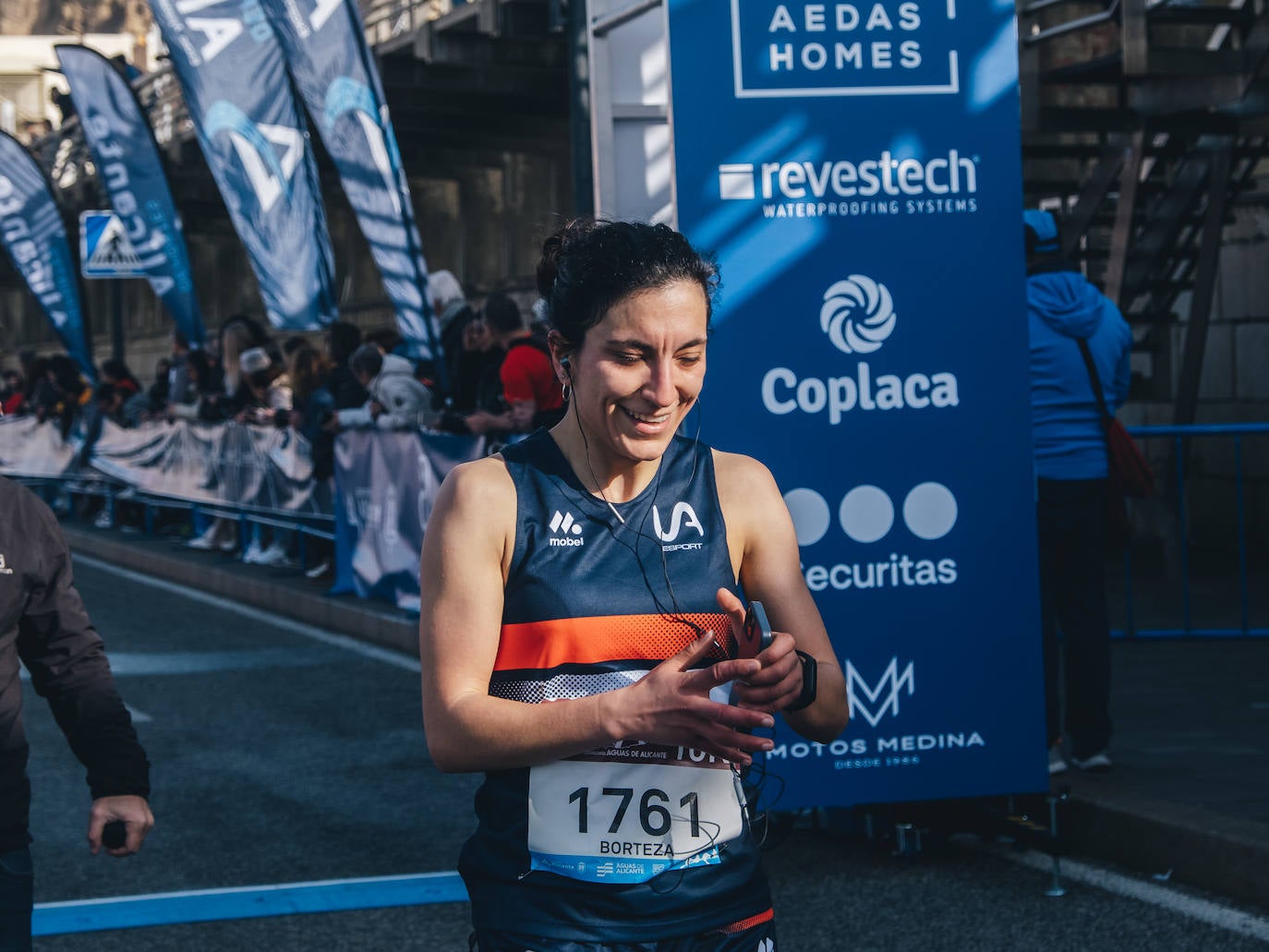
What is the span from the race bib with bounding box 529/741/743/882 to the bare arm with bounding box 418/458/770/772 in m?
0.10

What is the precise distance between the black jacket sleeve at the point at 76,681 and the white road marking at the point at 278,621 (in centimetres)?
688

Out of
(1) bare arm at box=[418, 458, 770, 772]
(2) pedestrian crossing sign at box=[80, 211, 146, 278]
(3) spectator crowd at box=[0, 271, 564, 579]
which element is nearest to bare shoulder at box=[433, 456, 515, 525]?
(1) bare arm at box=[418, 458, 770, 772]

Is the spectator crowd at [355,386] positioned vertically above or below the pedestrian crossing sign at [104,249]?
below

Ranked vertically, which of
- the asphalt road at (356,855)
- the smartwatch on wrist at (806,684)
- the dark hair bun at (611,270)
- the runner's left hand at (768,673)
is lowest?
the asphalt road at (356,855)

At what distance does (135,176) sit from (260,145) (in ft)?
16.7

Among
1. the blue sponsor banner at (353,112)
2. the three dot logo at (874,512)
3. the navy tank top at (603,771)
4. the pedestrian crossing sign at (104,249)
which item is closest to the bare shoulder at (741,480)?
the navy tank top at (603,771)

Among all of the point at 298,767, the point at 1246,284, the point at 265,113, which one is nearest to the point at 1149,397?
the point at 1246,284

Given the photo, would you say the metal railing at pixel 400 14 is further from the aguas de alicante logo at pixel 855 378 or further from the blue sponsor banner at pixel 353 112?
the aguas de alicante logo at pixel 855 378

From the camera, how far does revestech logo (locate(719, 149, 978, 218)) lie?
522cm

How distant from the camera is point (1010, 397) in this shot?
541 centimetres

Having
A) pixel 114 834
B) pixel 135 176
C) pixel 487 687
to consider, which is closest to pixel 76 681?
pixel 114 834

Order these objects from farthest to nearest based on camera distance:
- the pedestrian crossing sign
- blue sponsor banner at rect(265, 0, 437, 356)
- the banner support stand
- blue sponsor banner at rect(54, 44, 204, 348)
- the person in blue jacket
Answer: the banner support stand
the pedestrian crossing sign
blue sponsor banner at rect(54, 44, 204, 348)
blue sponsor banner at rect(265, 0, 437, 356)
the person in blue jacket

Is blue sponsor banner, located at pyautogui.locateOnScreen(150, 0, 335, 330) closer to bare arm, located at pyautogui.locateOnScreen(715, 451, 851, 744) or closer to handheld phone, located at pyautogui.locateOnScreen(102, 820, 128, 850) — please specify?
handheld phone, located at pyautogui.locateOnScreen(102, 820, 128, 850)

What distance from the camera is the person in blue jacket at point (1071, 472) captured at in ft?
20.4
